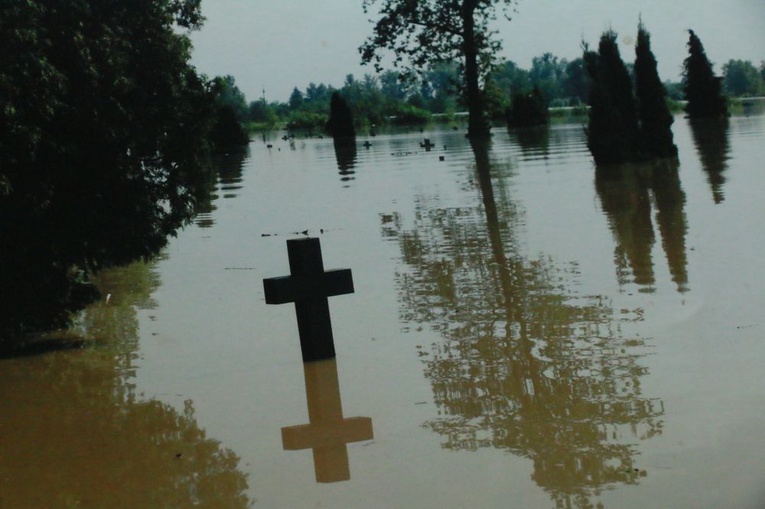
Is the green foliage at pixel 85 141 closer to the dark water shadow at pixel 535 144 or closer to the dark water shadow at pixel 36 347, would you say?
the dark water shadow at pixel 36 347

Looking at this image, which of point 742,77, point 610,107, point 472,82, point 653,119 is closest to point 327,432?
point 610,107

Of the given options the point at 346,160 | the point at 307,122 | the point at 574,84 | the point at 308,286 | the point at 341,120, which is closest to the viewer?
the point at 308,286

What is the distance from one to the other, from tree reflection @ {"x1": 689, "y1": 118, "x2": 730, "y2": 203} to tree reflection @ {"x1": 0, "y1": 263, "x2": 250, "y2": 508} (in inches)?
477

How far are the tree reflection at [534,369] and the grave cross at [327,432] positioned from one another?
21.5 inches

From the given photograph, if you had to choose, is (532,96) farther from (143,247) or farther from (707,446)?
(707,446)

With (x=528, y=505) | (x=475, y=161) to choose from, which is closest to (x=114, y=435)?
(x=528, y=505)

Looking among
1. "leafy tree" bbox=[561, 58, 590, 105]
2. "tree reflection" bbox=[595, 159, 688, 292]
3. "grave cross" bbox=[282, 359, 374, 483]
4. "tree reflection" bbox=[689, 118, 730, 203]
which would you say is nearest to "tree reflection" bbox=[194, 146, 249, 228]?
"grave cross" bbox=[282, 359, 374, 483]

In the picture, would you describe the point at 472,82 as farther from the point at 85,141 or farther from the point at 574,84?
the point at 574,84

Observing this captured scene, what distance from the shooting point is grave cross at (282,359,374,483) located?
247 inches

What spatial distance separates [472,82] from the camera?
53688 millimetres

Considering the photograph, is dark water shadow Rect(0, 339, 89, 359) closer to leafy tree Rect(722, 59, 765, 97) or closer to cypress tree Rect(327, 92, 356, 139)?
cypress tree Rect(327, 92, 356, 139)

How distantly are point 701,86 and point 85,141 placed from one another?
1897 inches

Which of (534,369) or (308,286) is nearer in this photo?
(534,369)

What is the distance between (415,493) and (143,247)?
19.2 ft
